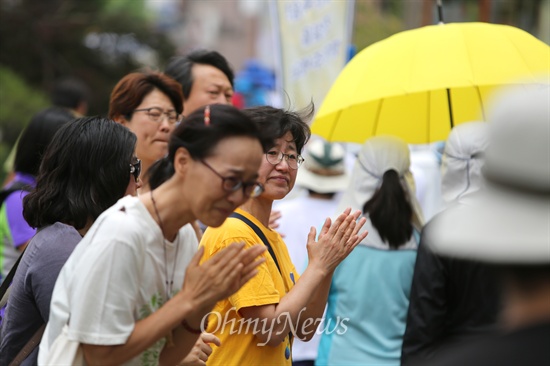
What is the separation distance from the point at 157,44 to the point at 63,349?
1289 centimetres

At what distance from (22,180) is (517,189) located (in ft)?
13.4

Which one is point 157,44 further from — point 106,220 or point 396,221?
point 106,220

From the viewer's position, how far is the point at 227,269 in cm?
282

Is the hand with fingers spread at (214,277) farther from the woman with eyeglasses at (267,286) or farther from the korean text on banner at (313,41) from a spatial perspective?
the korean text on banner at (313,41)

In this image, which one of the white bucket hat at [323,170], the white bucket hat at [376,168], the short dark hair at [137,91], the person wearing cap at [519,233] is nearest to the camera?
the person wearing cap at [519,233]

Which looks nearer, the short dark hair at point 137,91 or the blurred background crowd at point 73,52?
the short dark hair at point 137,91

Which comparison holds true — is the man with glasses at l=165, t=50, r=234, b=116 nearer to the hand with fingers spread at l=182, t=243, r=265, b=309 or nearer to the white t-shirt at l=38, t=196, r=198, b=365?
the white t-shirt at l=38, t=196, r=198, b=365

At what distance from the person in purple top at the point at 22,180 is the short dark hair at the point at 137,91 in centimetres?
41

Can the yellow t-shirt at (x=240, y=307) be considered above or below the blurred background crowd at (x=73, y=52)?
above

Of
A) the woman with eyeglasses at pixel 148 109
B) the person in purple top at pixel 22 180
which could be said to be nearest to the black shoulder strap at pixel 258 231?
the woman with eyeglasses at pixel 148 109

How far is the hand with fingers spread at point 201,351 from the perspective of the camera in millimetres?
3365

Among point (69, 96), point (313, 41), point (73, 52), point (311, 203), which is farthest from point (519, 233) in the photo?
point (73, 52)

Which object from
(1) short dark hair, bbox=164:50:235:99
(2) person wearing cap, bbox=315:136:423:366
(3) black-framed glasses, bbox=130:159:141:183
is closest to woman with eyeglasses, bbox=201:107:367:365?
(3) black-framed glasses, bbox=130:159:141:183

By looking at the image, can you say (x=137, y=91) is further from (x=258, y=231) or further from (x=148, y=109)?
(x=258, y=231)
